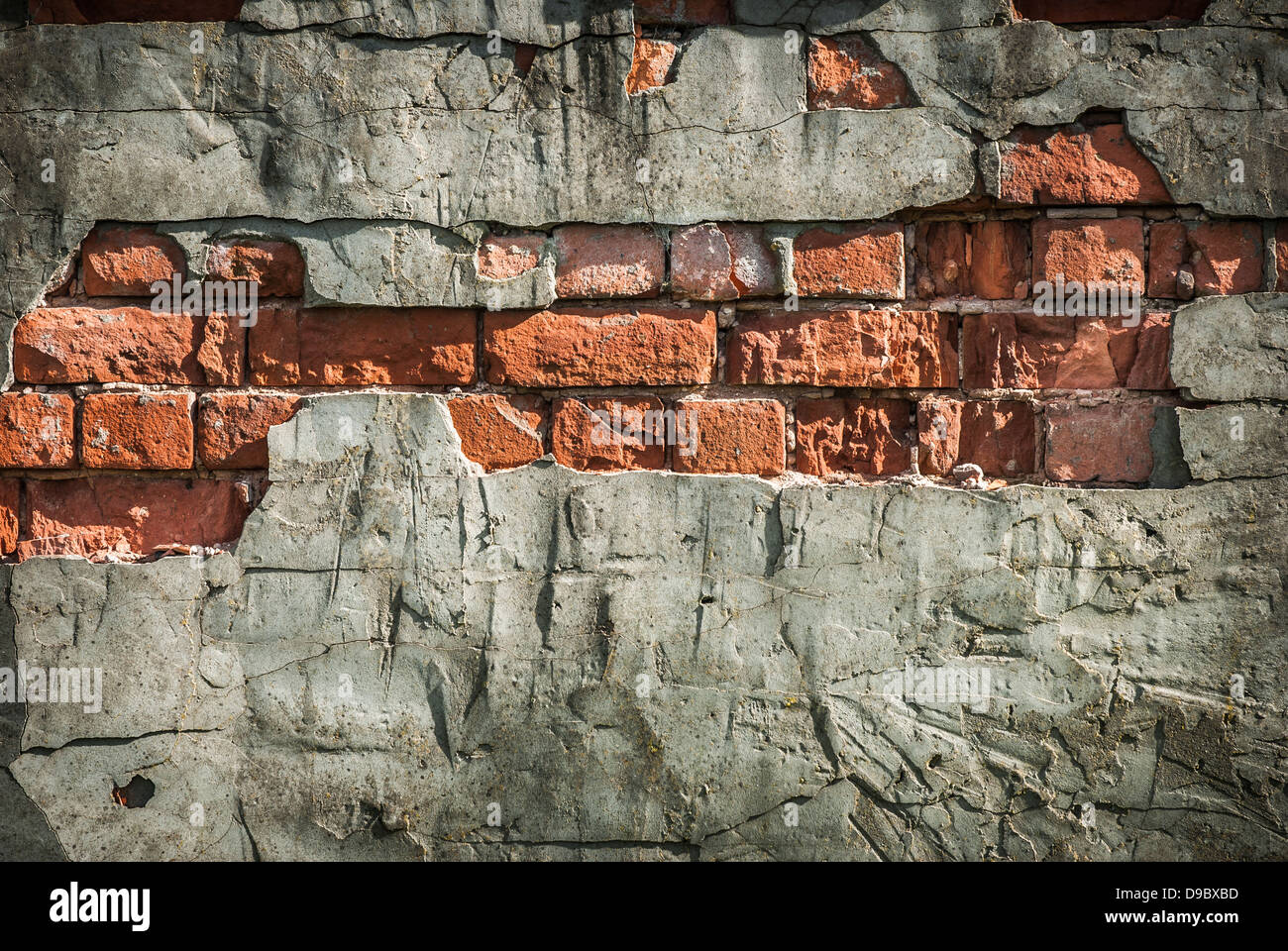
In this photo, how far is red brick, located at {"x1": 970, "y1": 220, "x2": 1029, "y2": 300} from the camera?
1.80 m

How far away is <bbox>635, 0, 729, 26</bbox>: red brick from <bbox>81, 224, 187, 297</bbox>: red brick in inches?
45.6

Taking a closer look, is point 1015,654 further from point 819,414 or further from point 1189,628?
point 819,414

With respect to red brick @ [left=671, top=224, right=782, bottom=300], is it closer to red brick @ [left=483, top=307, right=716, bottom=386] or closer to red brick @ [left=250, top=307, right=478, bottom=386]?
red brick @ [left=483, top=307, right=716, bottom=386]

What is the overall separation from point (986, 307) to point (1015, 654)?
0.76m

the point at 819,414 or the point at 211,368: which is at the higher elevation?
the point at 211,368

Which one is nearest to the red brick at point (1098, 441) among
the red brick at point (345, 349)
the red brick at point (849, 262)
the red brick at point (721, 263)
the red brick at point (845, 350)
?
the red brick at point (845, 350)

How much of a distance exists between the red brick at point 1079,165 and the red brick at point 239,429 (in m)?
1.67

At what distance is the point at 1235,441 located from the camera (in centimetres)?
172

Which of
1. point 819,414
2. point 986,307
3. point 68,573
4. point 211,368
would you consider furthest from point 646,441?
point 68,573

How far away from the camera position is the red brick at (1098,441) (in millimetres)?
1767

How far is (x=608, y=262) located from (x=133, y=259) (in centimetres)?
105

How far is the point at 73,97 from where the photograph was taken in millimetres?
1766

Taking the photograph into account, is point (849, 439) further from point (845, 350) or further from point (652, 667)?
point (652, 667)

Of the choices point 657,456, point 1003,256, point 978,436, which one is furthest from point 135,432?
point 1003,256
